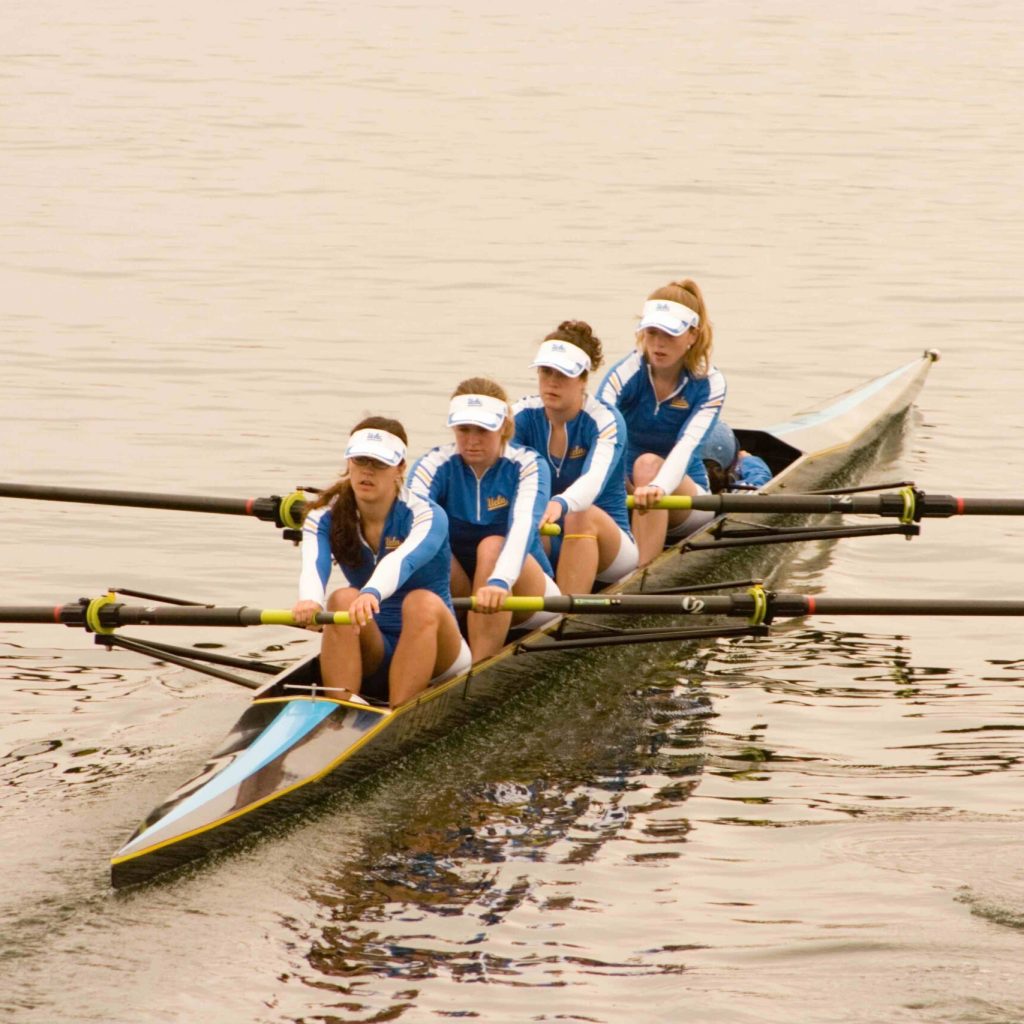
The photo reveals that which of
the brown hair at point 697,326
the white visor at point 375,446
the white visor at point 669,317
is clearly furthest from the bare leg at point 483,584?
the brown hair at point 697,326

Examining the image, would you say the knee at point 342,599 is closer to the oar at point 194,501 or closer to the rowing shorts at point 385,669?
the rowing shorts at point 385,669

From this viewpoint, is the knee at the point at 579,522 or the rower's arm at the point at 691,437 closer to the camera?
the knee at the point at 579,522

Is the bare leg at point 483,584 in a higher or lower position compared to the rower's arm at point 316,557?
lower

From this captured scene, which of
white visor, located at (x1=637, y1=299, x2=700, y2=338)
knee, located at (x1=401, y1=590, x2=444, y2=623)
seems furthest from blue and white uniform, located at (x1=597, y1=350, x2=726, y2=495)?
knee, located at (x1=401, y1=590, x2=444, y2=623)

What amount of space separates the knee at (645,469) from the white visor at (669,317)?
2.59 ft

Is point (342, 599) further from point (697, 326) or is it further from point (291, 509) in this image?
point (697, 326)

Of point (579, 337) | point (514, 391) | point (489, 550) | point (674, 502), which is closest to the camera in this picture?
point (489, 550)

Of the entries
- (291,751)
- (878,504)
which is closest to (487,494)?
(291,751)

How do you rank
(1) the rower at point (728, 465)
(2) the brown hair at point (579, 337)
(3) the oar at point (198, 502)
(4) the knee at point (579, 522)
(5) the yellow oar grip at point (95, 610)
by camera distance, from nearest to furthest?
(5) the yellow oar grip at point (95, 610), (2) the brown hair at point (579, 337), (4) the knee at point (579, 522), (3) the oar at point (198, 502), (1) the rower at point (728, 465)

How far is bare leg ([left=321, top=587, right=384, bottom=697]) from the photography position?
25.1ft

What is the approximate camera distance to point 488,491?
28.0 ft

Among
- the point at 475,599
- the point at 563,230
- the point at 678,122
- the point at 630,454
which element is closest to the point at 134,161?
the point at 563,230

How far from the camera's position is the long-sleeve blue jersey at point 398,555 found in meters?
7.65

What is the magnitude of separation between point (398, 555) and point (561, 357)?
196 cm
